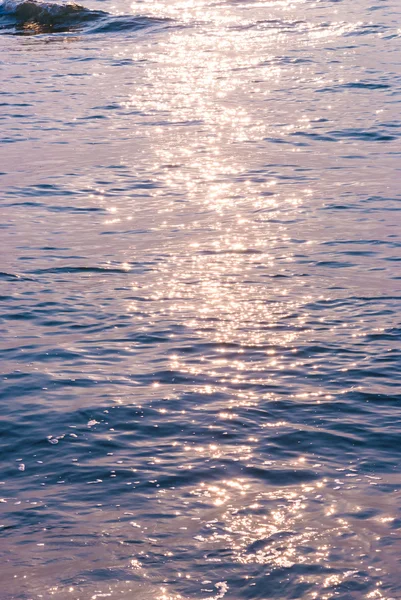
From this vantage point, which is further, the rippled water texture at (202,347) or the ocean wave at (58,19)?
the ocean wave at (58,19)

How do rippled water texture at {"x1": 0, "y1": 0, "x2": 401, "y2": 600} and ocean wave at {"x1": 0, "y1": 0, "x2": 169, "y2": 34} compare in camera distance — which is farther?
ocean wave at {"x1": 0, "y1": 0, "x2": 169, "y2": 34}

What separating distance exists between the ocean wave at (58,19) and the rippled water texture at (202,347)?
7873 millimetres

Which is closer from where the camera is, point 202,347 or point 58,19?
point 202,347

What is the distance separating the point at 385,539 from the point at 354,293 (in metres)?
2.76

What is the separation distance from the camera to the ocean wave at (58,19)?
19828 millimetres

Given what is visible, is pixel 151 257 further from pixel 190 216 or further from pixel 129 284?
pixel 190 216

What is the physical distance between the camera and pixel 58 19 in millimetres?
21516

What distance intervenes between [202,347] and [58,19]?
1766cm

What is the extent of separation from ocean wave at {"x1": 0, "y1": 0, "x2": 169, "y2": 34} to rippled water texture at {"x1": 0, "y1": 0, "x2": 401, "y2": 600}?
7.87 metres

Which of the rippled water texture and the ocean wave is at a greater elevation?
the ocean wave

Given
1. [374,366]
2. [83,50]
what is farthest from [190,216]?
[83,50]

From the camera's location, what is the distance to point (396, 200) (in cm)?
821

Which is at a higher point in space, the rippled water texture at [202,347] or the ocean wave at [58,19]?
the ocean wave at [58,19]

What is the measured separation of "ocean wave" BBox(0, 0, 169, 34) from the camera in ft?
65.1
